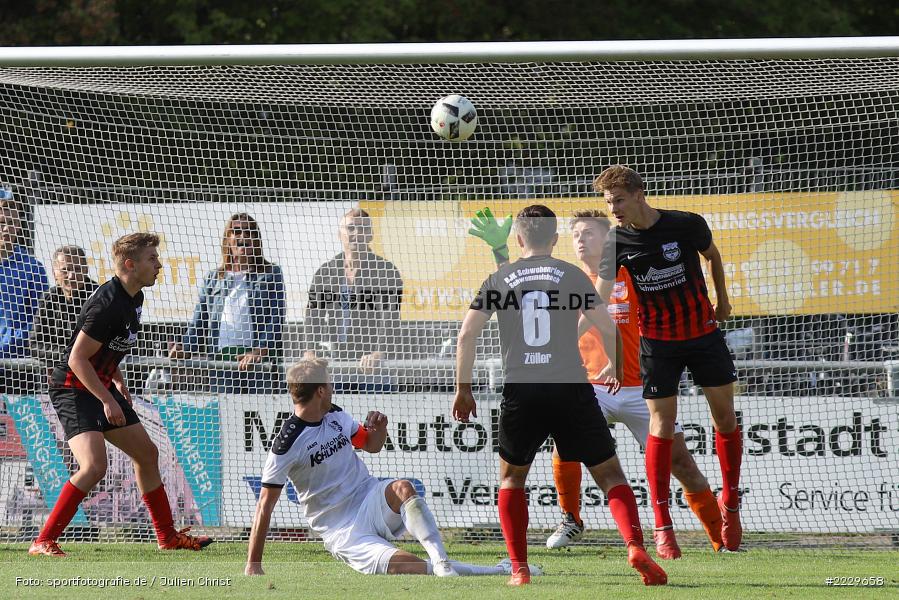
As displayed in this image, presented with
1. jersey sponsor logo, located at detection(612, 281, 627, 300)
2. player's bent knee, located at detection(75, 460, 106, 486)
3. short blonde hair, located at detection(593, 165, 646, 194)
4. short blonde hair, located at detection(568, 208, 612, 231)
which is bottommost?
player's bent knee, located at detection(75, 460, 106, 486)

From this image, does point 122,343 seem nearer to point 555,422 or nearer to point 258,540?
point 258,540

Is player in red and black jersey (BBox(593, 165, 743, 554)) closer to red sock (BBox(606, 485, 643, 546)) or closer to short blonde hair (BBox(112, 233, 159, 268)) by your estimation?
red sock (BBox(606, 485, 643, 546))

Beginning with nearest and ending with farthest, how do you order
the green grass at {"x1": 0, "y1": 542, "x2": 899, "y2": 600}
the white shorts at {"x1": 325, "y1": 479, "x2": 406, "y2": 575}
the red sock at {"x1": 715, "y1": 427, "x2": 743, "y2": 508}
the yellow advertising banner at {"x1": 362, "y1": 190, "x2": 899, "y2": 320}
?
1. the green grass at {"x1": 0, "y1": 542, "x2": 899, "y2": 600}
2. the white shorts at {"x1": 325, "y1": 479, "x2": 406, "y2": 575}
3. the red sock at {"x1": 715, "y1": 427, "x2": 743, "y2": 508}
4. the yellow advertising banner at {"x1": 362, "y1": 190, "x2": 899, "y2": 320}

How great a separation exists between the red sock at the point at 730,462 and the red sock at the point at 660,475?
0.45m

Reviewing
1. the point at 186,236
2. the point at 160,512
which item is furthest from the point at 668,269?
the point at 186,236

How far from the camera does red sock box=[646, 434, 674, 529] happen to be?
6.00 m

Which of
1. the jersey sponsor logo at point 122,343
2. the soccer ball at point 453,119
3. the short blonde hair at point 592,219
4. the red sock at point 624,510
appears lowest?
the red sock at point 624,510

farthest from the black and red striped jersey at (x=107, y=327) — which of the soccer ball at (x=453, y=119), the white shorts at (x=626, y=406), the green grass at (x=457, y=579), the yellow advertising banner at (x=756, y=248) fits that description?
the white shorts at (x=626, y=406)

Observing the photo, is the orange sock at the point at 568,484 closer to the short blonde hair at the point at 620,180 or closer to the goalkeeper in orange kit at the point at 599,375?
the goalkeeper in orange kit at the point at 599,375

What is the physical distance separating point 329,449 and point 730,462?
89.9 inches

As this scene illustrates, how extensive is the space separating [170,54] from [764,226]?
14.2 ft

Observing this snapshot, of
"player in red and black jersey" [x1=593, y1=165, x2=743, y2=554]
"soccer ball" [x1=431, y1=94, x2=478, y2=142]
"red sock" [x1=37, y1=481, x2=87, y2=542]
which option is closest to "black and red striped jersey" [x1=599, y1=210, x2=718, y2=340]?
"player in red and black jersey" [x1=593, y1=165, x2=743, y2=554]

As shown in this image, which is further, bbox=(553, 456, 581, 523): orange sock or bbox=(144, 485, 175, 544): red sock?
bbox=(553, 456, 581, 523): orange sock

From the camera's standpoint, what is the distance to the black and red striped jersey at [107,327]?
6.36 meters
